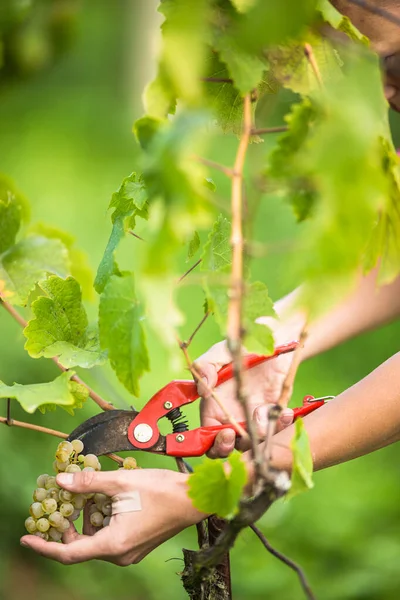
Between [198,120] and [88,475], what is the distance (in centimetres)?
53

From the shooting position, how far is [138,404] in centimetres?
281

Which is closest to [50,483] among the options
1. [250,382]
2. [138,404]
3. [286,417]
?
[286,417]

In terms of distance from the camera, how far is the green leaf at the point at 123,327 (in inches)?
33.9

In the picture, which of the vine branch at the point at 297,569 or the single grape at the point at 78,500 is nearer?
the vine branch at the point at 297,569

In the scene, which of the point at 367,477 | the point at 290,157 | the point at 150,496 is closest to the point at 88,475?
the point at 150,496

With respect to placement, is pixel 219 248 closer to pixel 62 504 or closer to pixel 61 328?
pixel 61 328

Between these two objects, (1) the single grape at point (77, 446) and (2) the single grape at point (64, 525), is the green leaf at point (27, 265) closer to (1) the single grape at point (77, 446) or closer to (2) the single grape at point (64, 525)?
(1) the single grape at point (77, 446)

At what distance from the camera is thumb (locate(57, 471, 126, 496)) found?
0.99 meters

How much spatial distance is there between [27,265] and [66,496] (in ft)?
1.17

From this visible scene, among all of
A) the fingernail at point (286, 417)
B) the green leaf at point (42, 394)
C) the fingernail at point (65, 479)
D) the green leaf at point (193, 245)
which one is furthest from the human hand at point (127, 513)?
the green leaf at point (193, 245)

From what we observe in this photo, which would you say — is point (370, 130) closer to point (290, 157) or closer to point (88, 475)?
point (290, 157)

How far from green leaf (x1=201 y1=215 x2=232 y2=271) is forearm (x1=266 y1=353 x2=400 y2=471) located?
24cm

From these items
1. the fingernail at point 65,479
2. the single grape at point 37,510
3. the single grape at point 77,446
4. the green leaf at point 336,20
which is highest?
the green leaf at point 336,20

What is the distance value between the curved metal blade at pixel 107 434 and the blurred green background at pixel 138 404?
0.74 feet
